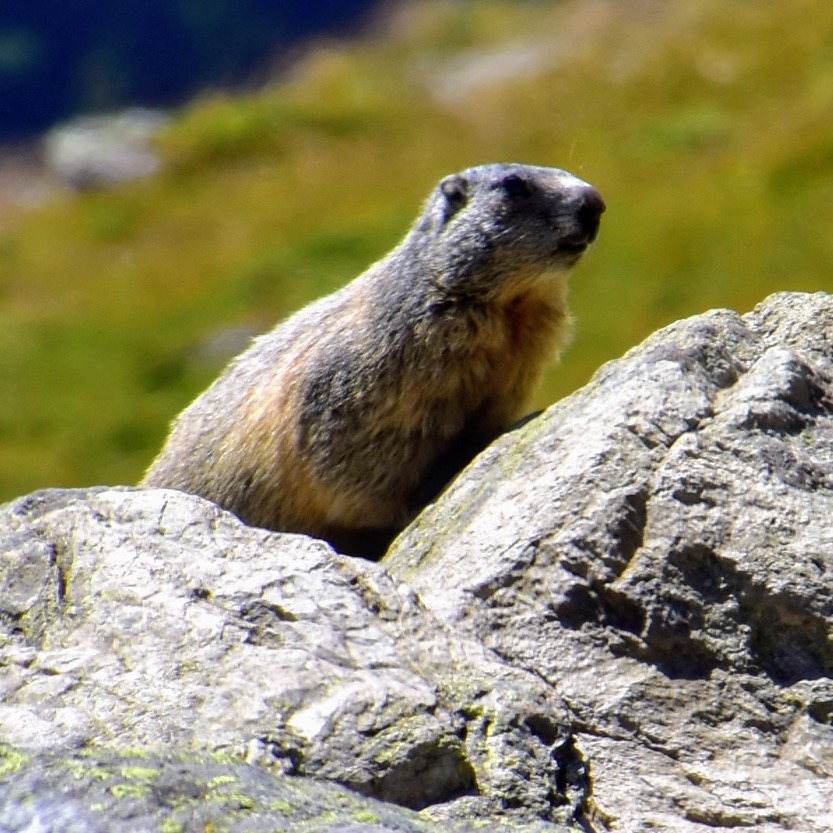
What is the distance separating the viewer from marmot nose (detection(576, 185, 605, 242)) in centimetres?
826

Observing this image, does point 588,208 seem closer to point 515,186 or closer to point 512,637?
point 515,186

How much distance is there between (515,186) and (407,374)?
5.31ft

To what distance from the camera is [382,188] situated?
34156mm

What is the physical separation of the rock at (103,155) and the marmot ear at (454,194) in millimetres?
31067

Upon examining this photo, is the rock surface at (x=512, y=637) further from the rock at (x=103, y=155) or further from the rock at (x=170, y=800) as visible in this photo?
the rock at (x=103, y=155)

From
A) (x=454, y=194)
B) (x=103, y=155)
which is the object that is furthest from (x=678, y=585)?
(x=103, y=155)

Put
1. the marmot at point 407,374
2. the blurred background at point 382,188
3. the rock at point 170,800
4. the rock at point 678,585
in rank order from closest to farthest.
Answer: the rock at point 170,800, the rock at point 678,585, the marmot at point 407,374, the blurred background at point 382,188

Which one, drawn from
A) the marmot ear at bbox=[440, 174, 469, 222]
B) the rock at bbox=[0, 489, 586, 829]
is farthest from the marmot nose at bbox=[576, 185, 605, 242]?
the rock at bbox=[0, 489, 586, 829]

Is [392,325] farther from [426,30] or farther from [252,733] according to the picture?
[426,30]

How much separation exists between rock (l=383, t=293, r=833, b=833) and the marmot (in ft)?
4.28

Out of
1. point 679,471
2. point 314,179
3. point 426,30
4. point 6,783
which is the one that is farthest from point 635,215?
point 426,30

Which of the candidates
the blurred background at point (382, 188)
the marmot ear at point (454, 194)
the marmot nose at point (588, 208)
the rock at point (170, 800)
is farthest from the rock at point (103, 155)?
the rock at point (170, 800)

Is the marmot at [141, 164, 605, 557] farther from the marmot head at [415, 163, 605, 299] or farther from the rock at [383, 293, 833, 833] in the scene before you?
the rock at [383, 293, 833, 833]

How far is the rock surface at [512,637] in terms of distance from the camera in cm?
498
